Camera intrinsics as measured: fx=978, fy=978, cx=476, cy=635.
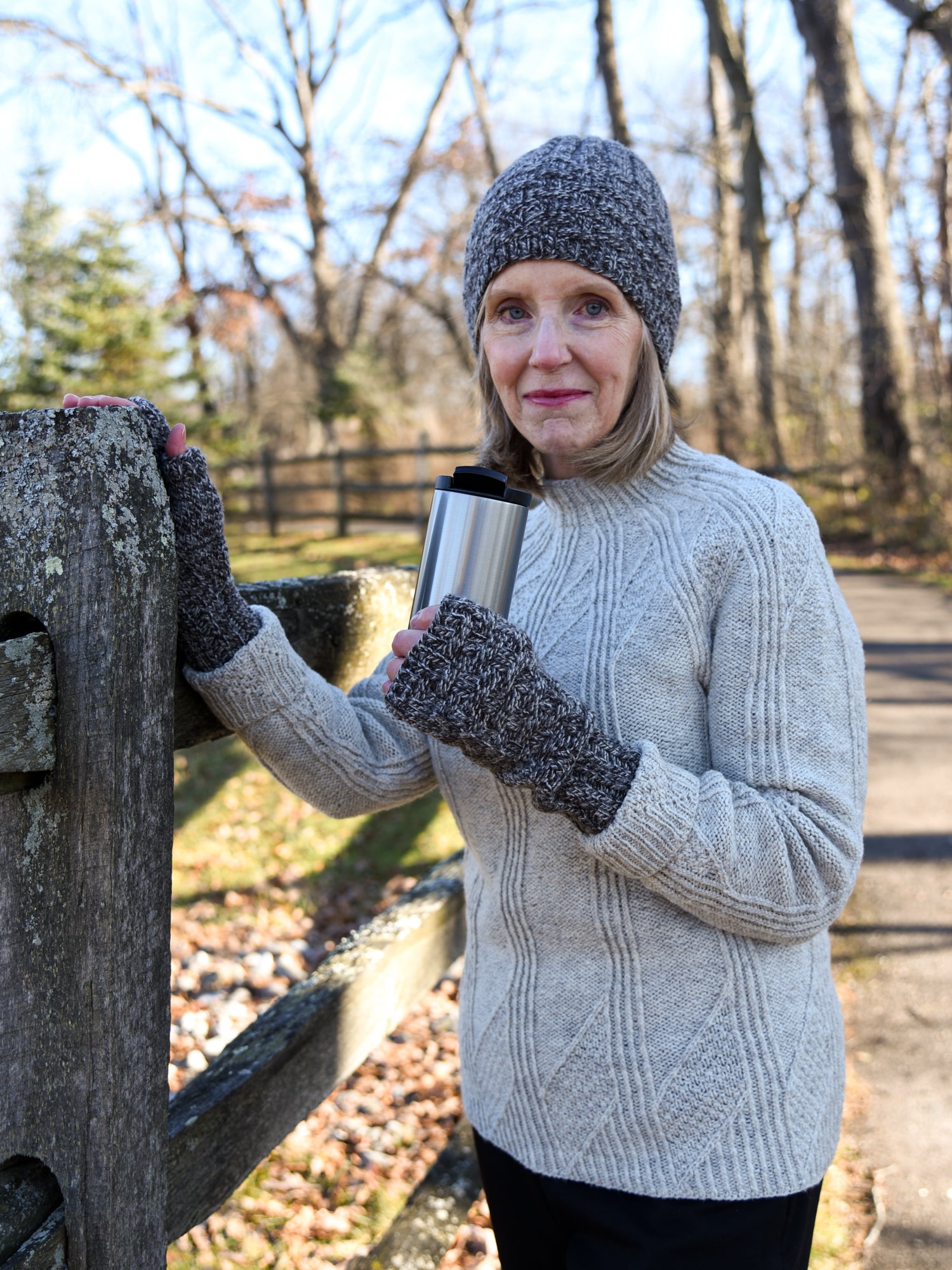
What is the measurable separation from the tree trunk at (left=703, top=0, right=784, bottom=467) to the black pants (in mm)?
14407

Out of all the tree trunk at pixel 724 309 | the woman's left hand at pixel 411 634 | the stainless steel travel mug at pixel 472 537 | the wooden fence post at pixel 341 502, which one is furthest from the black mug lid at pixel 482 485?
the tree trunk at pixel 724 309

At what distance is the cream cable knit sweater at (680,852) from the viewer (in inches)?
51.1

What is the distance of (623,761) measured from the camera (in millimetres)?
1250

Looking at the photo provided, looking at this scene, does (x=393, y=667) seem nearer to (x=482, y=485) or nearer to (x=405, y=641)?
(x=405, y=641)

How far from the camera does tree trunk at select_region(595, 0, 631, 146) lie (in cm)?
1095

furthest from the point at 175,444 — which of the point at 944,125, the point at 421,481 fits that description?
the point at 944,125

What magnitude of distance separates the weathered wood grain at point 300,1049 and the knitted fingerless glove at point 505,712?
74 centimetres

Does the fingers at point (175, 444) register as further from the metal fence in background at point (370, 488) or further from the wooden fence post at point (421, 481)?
the wooden fence post at point (421, 481)

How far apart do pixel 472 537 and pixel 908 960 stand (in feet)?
9.31

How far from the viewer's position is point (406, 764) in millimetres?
1634

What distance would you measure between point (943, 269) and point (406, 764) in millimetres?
14199

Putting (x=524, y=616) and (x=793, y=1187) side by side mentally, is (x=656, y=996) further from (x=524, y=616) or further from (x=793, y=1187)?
(x=524, y=616)

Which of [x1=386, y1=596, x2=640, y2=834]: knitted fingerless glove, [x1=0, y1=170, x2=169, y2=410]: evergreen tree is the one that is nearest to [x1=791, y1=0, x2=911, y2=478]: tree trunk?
[x1=0, y1=170, x2=169, y2=410]: evergreen tree

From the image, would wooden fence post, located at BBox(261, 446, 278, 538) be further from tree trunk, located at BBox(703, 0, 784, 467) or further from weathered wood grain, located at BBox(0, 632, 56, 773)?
weathered wood grain, located at BBox(0, 632, 56, 773)
